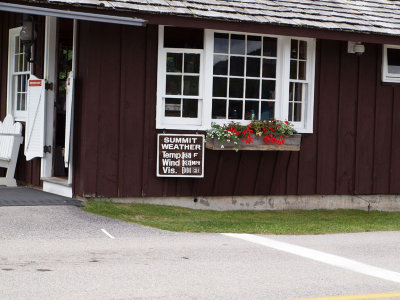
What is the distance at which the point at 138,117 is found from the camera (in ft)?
38.5

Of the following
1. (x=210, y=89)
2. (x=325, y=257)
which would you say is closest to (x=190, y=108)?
(x=210, y=89)

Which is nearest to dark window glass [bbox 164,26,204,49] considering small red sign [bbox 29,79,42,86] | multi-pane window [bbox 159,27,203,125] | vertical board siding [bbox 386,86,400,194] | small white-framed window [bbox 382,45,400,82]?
multi-pane window [bbox 159,27,203,125]

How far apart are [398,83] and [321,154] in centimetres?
214

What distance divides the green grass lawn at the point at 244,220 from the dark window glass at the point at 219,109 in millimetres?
1557

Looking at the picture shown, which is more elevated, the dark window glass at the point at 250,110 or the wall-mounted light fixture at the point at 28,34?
the wall-mounted light fixture at the point at 28,34

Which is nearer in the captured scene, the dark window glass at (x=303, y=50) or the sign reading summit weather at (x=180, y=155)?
the sign reading summit weather at (x=180, y=155)

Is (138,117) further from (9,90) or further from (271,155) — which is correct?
(9,90)

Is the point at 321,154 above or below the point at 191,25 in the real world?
below

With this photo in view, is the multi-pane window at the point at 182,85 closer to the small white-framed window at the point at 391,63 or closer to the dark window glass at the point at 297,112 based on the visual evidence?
the dark window glass at the point at 297,112

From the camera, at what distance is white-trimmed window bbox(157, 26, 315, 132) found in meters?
Answer: 12.0

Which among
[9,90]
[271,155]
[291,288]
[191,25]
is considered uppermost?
[191,25]

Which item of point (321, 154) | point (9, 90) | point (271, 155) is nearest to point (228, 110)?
point (271, 155)

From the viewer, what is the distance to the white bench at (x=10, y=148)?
13.2 meters

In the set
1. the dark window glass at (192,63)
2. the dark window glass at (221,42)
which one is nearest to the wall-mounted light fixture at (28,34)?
the dark window glass at (192,63)
